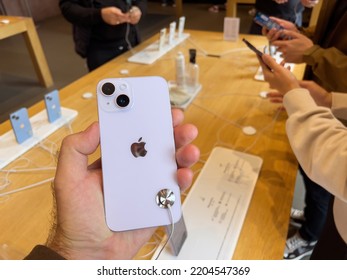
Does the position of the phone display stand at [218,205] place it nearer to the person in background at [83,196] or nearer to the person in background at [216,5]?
the person in background at [83,196]

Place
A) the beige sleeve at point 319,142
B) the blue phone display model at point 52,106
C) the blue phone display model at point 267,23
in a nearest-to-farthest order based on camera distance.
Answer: the beige sleeve at point 319,142 → the blue phone display model at point 52,106 → the blue phone display model at point 267,23

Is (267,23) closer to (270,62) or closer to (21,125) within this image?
(270,62)

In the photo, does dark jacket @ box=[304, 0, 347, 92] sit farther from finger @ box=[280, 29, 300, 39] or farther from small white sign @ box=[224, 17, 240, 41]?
small white sign @ box=[224, 17, 240, 41]

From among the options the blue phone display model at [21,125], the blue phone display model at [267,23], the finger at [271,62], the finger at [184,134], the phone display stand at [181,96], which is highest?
the blue phone display model at [267,23]

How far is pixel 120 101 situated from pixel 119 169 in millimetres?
116

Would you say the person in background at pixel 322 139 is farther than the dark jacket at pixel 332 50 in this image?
No

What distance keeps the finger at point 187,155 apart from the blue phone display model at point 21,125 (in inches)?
21.1

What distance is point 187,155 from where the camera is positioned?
49 cm

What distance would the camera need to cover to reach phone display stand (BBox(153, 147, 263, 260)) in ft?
1.85

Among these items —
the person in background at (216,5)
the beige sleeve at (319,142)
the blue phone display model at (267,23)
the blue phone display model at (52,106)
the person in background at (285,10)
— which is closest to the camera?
the beige sleeve at (319,142)

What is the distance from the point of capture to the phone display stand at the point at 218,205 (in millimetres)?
562

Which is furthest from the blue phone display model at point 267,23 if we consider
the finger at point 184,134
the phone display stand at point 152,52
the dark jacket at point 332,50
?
the finger at point 184,134

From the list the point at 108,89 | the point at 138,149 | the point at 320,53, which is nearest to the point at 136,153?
the point at 138,149

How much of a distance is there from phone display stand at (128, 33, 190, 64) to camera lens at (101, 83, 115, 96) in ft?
2.97
